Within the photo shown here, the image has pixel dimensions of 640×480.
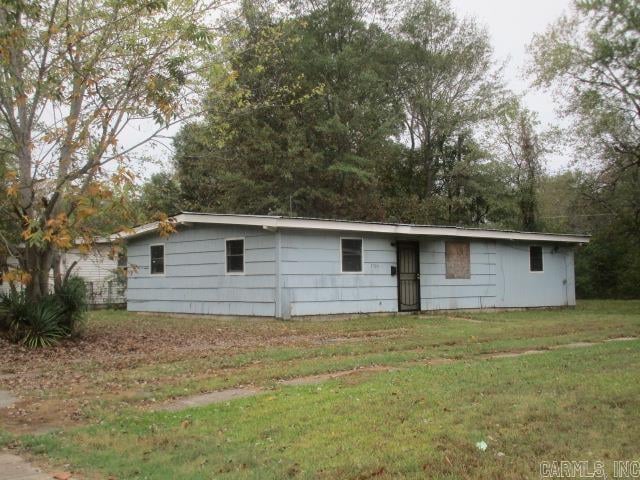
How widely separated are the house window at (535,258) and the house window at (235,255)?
1062 cm

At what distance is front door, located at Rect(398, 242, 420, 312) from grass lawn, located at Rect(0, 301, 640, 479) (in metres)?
7.60

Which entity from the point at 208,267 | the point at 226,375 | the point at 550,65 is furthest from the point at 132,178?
the point at 550,65

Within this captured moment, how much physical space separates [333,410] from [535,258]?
18.1 m

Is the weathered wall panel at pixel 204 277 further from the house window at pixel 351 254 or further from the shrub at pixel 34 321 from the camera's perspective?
the shrub at pixel 34 321

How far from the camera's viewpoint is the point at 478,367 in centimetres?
852

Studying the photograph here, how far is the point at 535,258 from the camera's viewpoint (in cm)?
2266

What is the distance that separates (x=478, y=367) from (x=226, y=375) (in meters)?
3.44

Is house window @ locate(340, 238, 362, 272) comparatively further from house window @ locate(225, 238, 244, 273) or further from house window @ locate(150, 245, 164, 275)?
house window @ locate(150, 245, 164, 275)

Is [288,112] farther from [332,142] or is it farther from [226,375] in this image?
[226,375]

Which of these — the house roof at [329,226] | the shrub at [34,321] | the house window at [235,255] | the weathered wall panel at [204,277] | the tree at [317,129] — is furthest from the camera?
the tree at [317,129]

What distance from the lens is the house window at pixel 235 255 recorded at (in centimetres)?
1798

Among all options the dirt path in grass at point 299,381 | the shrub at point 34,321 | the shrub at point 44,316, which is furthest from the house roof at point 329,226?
the dirt path in grass at point 299,381

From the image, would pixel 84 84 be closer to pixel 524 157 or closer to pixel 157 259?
pixel 157 259

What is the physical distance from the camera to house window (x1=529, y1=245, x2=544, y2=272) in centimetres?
2248
